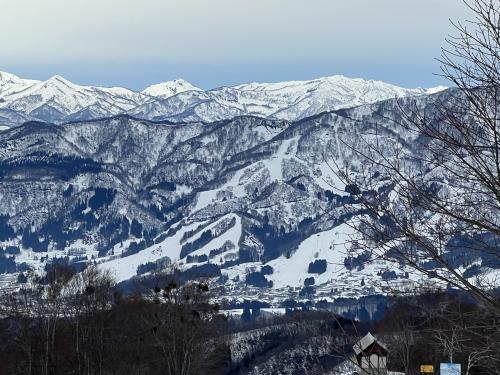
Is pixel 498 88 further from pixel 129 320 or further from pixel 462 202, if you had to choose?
pixel 129 320

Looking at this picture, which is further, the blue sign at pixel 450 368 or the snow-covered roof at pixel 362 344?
the blue sign at pixel 450 368

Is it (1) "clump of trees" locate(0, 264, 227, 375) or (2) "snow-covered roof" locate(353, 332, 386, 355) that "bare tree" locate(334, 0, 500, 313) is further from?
(1) "clump of trees" locate(0, 264, 227, 375)

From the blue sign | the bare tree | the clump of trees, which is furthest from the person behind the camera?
the clump of trees

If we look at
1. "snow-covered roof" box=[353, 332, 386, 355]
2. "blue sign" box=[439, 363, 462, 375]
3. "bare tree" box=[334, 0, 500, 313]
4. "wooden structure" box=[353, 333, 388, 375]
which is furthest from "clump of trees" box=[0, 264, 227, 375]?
"bare tree" box=[334, 0, 500, 313]

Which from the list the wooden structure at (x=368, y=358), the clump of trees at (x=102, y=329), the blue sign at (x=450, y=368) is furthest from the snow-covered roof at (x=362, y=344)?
the clump of trees at (x=102, y=329)

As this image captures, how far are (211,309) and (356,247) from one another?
46.1m

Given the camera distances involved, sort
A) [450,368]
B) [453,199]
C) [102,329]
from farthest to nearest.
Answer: [102,329]
[450,368]
[453,199]

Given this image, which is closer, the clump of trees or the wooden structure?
the wooden structure

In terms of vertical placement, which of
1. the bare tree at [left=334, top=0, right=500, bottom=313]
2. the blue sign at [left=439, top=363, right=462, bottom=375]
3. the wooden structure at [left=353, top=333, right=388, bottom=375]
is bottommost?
the blue sign at [left=439, top=363, right=462, bottom=375]

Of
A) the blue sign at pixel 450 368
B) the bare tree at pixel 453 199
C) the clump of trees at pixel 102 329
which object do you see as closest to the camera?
the bare tree at pixel 453 199

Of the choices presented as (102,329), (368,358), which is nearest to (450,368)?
(368,358)

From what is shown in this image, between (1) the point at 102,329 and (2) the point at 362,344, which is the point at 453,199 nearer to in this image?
(2) the point at 362,344

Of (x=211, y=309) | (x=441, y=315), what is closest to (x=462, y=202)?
(x=441, y=315)

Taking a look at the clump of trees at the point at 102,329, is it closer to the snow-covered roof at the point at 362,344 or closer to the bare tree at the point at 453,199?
the snow-covered roof at the point at 362,344
